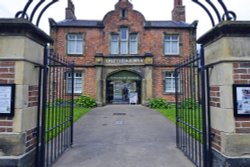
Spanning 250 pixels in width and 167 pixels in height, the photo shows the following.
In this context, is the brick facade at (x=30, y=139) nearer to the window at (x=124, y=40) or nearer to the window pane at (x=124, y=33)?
the window at (x=124, y=40)

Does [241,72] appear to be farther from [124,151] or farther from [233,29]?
[124,151]

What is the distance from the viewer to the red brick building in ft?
68.5

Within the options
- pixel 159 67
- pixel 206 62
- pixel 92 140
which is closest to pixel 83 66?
pixel 159 67

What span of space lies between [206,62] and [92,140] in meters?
4.32

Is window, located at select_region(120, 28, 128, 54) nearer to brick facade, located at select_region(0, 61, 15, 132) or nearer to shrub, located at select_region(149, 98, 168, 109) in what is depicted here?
shrub, located at select_region(149, 98, 168, 109)

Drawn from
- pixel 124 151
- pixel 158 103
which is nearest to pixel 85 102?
pixel 158 103

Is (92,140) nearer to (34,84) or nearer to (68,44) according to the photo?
(34,84)

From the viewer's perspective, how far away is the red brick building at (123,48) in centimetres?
2089

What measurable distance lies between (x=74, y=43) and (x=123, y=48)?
188 inches

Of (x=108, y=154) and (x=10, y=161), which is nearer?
(x=10, y=161)

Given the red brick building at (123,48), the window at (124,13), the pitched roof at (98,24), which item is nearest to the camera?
the red brick building at (123,48)

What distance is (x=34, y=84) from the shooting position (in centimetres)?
398

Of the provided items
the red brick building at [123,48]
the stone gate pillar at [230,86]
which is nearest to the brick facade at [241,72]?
the stone gate pillar at [230,86]

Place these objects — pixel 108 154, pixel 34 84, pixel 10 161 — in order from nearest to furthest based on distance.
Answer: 1. pixel 10 161
2. pixel 34 84
3. pixel 108 154
